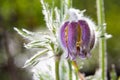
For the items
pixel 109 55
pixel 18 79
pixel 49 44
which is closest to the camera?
pixel 49 44

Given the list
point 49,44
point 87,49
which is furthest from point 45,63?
point 87,49

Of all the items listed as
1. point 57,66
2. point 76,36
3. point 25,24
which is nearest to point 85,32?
point 76,36

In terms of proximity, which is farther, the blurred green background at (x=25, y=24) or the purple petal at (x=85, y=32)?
the blurred green background at (x=25, y=24)

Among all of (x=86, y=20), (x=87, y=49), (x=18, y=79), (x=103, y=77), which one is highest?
(x=86, y=20)

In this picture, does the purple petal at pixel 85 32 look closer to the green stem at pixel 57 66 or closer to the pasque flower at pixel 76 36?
the pasque flower at pixel 76 36

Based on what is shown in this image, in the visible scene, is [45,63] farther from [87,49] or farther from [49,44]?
[87,49]

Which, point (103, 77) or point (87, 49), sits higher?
point (87, 49)

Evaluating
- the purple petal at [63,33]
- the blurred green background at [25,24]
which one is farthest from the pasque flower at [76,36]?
the blurred green background at [25,24]
